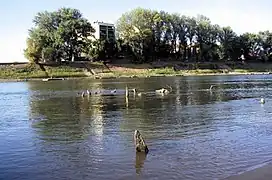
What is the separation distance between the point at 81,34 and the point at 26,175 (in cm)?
13896

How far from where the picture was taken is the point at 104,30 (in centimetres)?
17825

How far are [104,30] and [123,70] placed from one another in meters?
36.3

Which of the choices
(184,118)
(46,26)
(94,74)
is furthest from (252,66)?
(184,118)

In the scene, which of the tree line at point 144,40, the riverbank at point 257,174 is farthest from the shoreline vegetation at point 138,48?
the riverbank at point 257,174

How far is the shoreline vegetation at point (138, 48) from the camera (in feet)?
470

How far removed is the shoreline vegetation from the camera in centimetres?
14325

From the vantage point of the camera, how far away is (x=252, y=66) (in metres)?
171

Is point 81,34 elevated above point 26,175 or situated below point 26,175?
above

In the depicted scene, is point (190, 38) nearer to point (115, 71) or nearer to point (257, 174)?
point (115, 71)

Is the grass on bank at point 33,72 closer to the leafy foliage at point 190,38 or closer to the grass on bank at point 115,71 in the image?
the grass on bank at point 115,71

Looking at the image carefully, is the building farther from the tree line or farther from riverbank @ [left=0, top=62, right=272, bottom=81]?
riverbank @ [left=0, top=62, right=272, bottom=81]

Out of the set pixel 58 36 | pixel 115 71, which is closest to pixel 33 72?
pixel 58 36

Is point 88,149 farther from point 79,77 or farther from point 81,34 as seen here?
point 81,34

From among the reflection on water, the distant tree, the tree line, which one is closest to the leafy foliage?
the tree line
